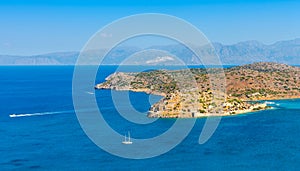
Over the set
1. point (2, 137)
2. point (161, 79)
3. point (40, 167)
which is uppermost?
point (161, 79)

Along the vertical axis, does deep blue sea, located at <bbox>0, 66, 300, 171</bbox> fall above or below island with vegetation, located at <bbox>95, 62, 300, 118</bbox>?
below

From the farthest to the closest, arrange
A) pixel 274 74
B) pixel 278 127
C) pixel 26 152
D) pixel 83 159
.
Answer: pixel 274 74, pixel 278 127, pixel 26 152, pixel 83 159

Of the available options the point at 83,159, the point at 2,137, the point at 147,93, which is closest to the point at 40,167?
the point at 83,159

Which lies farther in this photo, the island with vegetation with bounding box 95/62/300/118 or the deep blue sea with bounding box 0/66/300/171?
the island with vegetation with bounding box 95/62/300/118

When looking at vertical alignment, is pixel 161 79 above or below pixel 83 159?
above

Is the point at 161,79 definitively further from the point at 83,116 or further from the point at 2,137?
the point at 2,137
